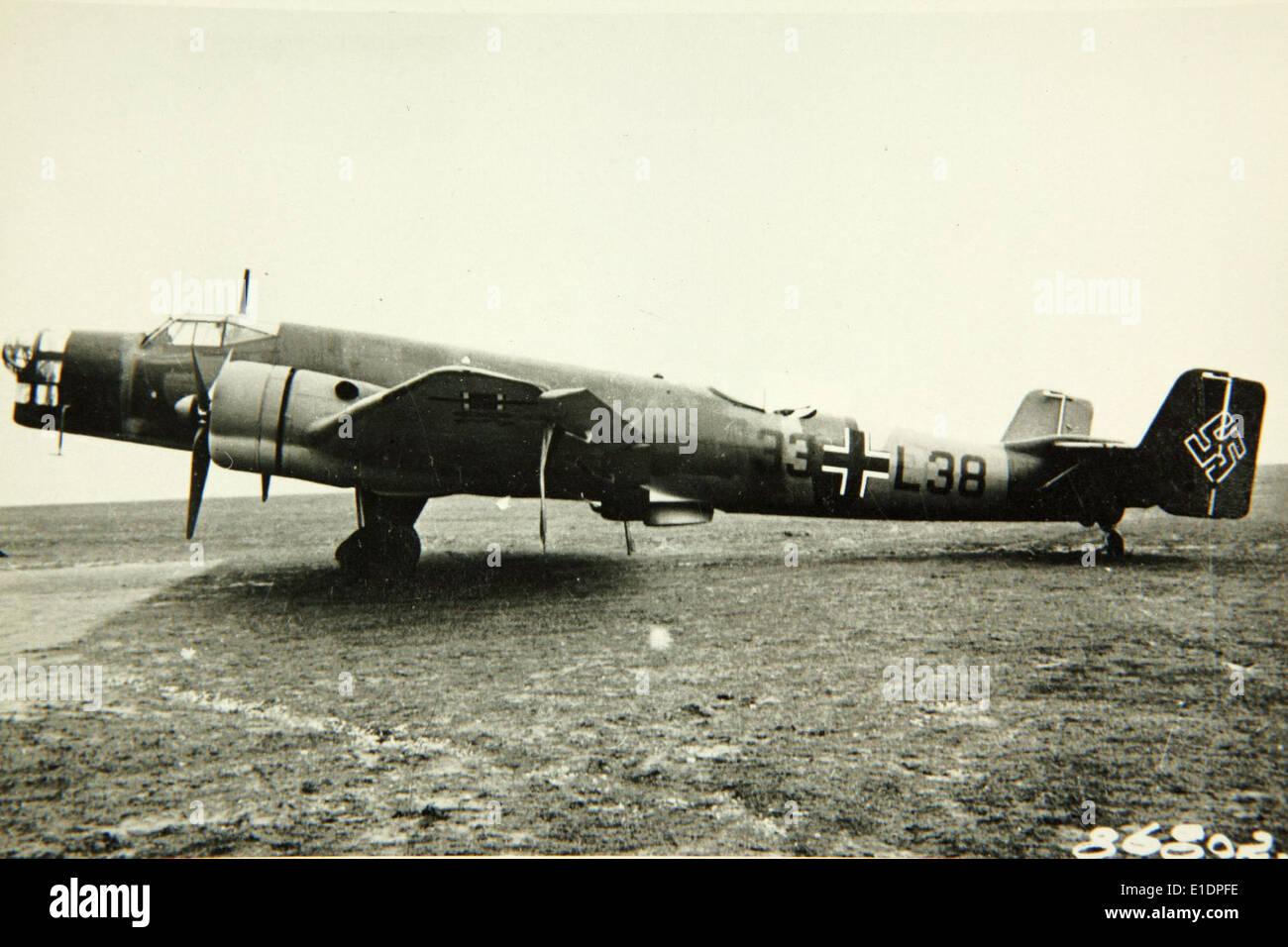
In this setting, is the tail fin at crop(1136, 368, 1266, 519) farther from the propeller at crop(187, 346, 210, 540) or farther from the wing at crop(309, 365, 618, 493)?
the propeller at crop(187, 346, 210, 540)

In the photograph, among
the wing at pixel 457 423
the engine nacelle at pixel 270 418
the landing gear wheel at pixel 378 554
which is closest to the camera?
the engine nacelle at pixel 270 418

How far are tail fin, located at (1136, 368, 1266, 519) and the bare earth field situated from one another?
0.51m

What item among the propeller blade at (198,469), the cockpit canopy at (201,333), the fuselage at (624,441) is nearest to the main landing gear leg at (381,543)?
the fuselage at (624,441)

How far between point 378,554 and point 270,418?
59.2 inches

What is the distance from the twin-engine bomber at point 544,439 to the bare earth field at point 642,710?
76 centimetres

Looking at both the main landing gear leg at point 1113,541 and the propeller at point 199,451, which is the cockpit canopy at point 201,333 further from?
the main landing gear leg at point 1113,541

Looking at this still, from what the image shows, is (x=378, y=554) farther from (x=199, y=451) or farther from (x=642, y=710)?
(x=642, y=710)

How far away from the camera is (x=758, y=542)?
309 inches

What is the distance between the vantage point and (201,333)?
5652 mm

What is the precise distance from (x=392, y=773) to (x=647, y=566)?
13.5 ft

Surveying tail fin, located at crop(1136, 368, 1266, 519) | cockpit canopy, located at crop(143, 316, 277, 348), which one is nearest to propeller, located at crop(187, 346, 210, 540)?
cockpit canopy, located at crop(143, 316, 277, 348)

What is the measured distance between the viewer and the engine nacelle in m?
4.99

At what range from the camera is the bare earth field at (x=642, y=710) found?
2.23 meters
